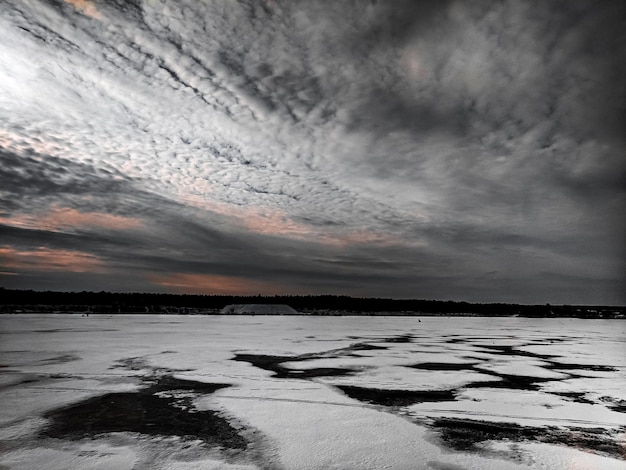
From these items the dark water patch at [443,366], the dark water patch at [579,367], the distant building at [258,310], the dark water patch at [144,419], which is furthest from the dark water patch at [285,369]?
the distant building at [258,310]

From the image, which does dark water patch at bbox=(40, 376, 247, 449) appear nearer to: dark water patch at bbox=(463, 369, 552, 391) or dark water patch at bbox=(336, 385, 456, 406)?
dark water patch at bbox=(336, 385, 456, 406)

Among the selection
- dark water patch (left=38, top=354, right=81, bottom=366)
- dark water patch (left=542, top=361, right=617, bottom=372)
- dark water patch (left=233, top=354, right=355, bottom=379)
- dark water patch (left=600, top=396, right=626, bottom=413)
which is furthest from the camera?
dark water patch (left=542, top=361, right=617, bottom=372)

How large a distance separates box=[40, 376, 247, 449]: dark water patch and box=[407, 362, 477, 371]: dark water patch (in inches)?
198

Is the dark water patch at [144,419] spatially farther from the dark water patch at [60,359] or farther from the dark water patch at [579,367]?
the dark water patch at [579,367]

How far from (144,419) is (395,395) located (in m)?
3.55

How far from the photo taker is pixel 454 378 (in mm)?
7789

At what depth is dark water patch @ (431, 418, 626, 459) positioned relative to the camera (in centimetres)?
401

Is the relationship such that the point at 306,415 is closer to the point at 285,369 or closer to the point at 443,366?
the point at 285,369

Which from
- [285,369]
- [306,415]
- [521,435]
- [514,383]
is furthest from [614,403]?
[285,369]

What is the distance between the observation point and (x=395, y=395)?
6.25 m

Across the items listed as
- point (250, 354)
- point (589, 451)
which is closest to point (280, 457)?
point (589, 451)

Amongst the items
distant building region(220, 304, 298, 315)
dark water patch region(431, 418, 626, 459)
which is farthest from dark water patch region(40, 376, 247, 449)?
distant building region(220, 304, 298, 315)

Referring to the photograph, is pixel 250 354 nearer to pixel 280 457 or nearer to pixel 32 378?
pixel 32 378

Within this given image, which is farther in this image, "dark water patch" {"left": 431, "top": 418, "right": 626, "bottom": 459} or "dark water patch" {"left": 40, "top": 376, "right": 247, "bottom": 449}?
"dark water patch" {"left": 40, "top": 376, "right": 247, "bottom": 449}
